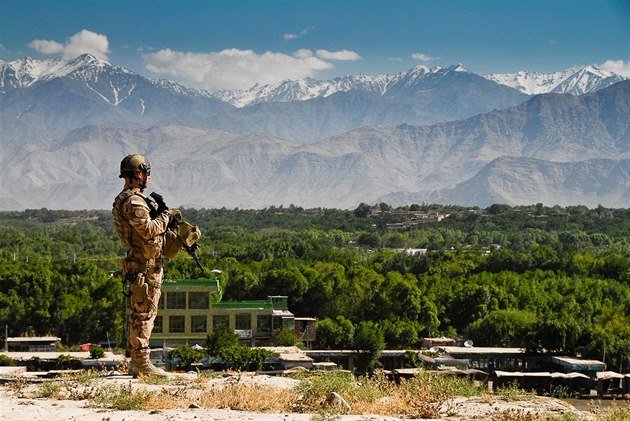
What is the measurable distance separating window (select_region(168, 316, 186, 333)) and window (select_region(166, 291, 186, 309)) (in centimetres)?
48

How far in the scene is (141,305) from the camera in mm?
16047

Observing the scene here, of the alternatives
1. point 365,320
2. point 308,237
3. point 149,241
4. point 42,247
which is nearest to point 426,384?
point 149,241

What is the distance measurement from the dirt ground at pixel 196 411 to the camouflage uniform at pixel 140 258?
0.76 m

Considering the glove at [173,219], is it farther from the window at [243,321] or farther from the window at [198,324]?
the window at [243,321]

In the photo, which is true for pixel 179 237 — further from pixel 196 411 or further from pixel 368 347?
pixel 368 347

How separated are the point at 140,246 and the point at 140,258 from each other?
0.60ft

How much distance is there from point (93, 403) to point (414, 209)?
17731cm

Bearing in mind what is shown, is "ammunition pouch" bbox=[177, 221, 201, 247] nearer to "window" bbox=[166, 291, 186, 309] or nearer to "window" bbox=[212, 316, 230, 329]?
"window" bbox=[166, 291, 186, 309]

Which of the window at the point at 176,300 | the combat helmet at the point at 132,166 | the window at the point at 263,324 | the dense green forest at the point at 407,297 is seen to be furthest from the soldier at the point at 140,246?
the window at the point at 263,324

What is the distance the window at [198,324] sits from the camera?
46.3 meters

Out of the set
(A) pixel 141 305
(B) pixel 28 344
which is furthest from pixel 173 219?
(B) pixel 28 344

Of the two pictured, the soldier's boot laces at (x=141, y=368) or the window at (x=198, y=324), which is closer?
the soldier's boot laces at (x=141, y=368)

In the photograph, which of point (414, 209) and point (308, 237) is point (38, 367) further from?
point (414, 209)

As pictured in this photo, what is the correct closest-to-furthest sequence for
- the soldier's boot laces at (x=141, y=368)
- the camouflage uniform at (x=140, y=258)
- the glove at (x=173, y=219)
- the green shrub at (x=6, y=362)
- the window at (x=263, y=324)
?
the camouflage uniform at (x=140, y=258) < the glove at (x=173, y=219) < the soldier's boot laces at (x=141, y=368) < the green shrub at (x=6, y=362) < the window at (x=263, y=324)
